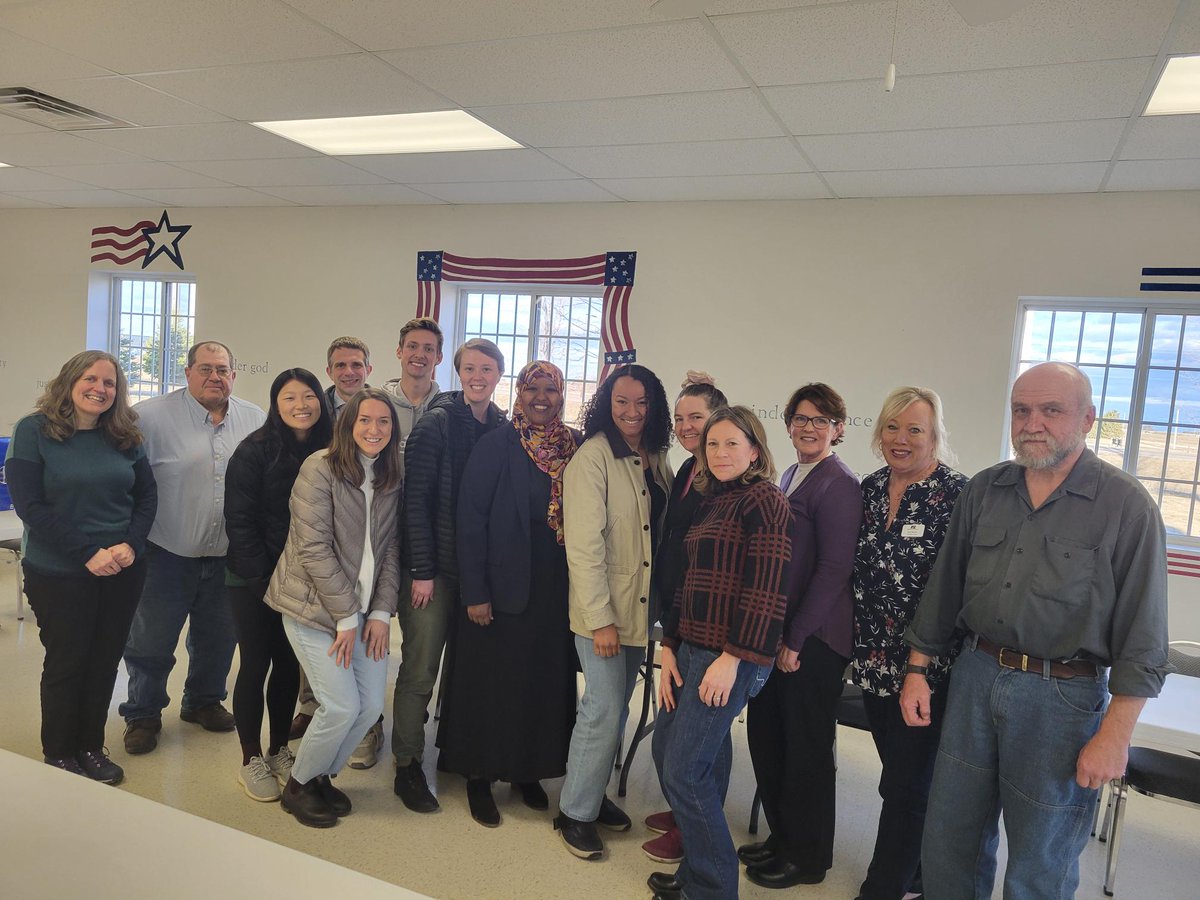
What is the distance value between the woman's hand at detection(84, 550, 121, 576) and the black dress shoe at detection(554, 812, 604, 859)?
182 centimetres

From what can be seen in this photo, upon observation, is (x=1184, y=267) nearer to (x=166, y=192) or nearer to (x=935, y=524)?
(x=935, y=524)

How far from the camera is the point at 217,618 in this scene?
3.47 metres

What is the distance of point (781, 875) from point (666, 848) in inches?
15.2

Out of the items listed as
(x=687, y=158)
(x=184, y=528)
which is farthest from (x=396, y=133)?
(x=184, y=528)

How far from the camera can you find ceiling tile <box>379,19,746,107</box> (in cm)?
284

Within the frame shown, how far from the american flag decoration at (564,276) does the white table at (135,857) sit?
4.37 metres

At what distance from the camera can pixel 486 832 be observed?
279 cm

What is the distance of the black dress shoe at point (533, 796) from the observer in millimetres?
2963

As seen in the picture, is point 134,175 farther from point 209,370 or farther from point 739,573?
point 739,573

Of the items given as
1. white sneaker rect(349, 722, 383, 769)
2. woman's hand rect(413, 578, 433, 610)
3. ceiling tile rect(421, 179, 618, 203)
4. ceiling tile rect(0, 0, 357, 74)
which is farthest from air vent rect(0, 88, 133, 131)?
white sneaker rect(349, 722, 383, 769)

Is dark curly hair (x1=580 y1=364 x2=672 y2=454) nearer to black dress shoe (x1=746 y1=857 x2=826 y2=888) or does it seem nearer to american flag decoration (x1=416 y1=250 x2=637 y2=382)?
black dress shoe (x1=746 y1=857 x2=826 y2=888)

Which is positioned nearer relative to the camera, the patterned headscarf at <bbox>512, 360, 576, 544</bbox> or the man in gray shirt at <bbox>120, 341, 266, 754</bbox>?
the patterned headscarf at <bbox>512, 360, 576, 544</bbox>

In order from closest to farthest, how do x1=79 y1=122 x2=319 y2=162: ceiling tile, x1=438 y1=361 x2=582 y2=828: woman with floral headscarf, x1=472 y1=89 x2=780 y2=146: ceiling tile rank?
x1=438 y1=361 x2=582 y2=828: woman with floral headscarf < x1=472 y1=89 x2=780 y2=146: ceiling tile < x1=79 y1=122 x2=319 y2=162: ceiling tile

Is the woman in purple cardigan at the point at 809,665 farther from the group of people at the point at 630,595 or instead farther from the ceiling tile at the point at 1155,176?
the ceiling tile at the point at 1155,176
